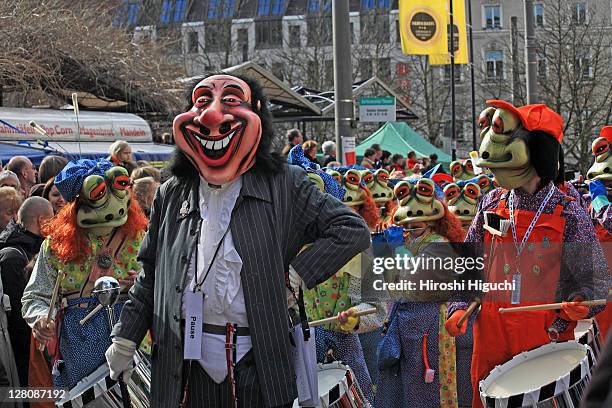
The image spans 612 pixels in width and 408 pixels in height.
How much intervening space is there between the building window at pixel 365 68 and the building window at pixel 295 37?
9.43 feet

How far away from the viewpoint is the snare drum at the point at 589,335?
504 cm

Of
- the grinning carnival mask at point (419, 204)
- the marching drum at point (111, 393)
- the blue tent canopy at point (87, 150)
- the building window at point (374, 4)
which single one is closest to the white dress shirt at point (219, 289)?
the marching drum at point (111, 393)

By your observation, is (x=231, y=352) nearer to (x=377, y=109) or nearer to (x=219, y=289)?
(x=219, y=289)

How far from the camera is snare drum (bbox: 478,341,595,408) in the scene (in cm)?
454

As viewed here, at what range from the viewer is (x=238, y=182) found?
4281 millimetres

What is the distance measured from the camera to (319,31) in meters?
45.4

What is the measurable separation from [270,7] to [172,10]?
5564 mm

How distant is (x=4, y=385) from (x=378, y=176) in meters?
4.83

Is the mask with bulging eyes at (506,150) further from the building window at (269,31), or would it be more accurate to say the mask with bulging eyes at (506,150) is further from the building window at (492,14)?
the building window at (492,14)

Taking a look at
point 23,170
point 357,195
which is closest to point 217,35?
point 23,170

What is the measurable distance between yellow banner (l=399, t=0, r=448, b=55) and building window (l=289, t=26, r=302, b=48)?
85.0ft

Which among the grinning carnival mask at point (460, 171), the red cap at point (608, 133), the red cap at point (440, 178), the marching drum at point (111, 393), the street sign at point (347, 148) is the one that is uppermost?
the street sign at point (347, 148)

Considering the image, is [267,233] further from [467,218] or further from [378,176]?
[378,176]

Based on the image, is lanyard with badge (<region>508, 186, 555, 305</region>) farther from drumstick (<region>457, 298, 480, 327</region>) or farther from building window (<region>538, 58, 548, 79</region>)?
building window (<region>538, 58, 548, 79</region>)
